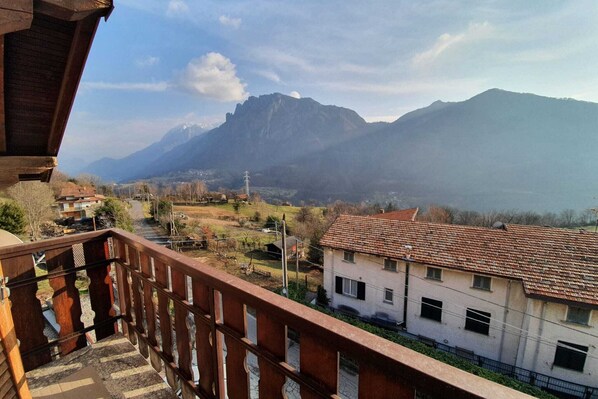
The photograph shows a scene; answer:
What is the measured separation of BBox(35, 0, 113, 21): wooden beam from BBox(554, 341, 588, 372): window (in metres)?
11.2

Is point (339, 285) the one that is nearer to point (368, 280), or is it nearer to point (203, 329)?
point (368, 280)

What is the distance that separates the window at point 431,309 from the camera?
9.41 metres

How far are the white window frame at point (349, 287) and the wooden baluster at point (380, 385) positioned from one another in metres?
Answer: 11.0

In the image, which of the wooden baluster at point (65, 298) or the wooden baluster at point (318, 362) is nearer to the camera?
the wooden baluster at point (318, 362)

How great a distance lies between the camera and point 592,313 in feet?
23.1

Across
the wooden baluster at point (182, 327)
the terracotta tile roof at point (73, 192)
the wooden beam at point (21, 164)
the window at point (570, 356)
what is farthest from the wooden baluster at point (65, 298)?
the terracotta tile roof at point (73, 192)

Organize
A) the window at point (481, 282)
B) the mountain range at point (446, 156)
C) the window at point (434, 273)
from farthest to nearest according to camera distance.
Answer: the mountain range at point (446, 156), the window at point (434, 273), the window at point (481, 282)

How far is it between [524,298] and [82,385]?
10.4 m

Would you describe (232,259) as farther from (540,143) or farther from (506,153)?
(540,143)

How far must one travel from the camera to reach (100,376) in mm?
1785

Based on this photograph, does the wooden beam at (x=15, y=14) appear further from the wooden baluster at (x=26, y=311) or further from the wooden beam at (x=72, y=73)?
the wooden baluster at (x=26, y=311)

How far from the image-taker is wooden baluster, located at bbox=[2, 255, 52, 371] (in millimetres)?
1740

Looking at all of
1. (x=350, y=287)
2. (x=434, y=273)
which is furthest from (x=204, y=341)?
(x=350, y=287)

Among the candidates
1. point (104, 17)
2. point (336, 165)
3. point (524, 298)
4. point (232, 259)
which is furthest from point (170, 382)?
point (336, 165)
